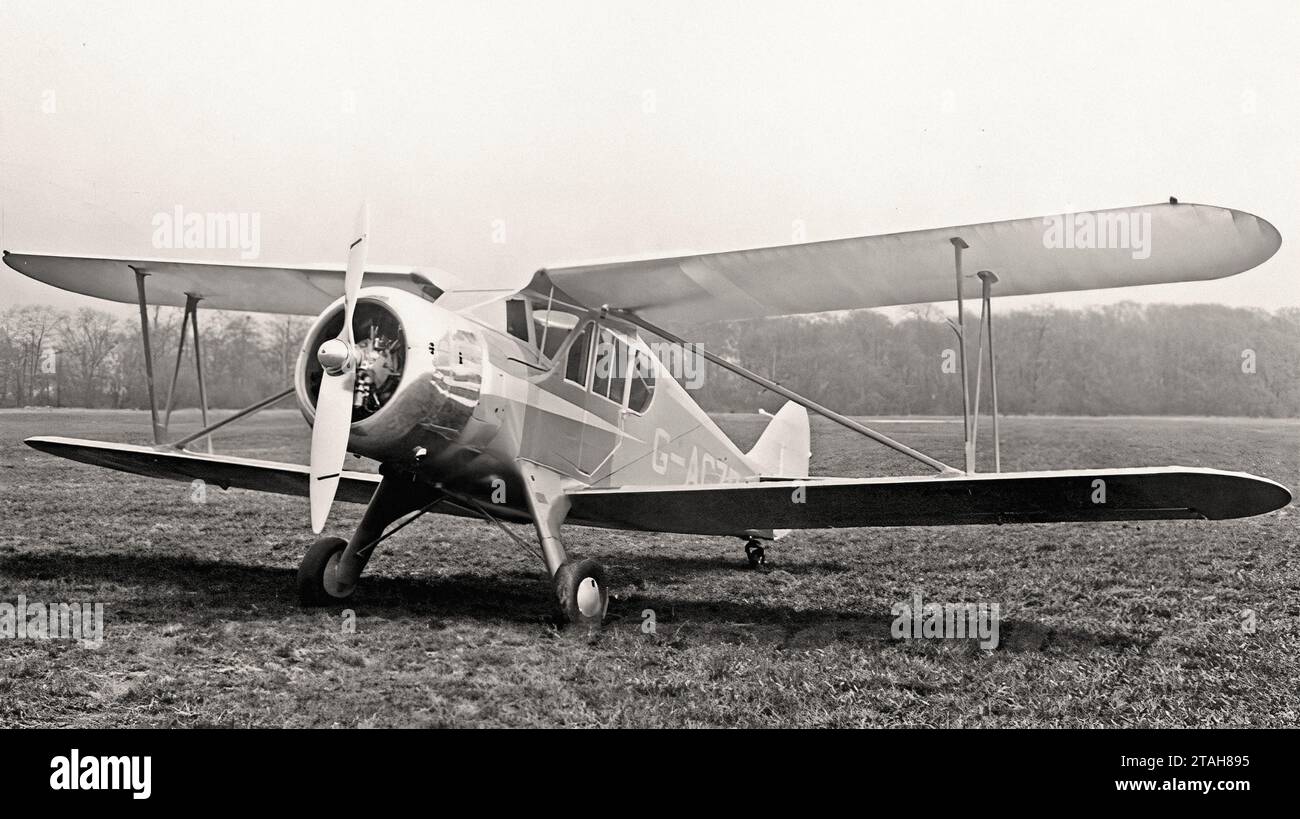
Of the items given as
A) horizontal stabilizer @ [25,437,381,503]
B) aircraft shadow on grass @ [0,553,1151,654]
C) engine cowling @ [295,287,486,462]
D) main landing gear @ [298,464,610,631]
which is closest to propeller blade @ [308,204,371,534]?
engine cowling @ [295,287,486,462]

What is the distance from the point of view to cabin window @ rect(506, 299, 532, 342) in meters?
6.99

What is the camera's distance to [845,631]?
6145 mm

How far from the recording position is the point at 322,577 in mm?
6730

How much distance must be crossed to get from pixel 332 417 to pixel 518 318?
1859 mm

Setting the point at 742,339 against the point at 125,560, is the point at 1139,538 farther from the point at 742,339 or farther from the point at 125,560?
the point at 742,339

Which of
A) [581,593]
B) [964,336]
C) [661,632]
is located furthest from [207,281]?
[964,336]

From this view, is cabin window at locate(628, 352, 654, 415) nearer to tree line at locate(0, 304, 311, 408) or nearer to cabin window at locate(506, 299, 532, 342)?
cabin window at locate(506, 299, 532, 342)

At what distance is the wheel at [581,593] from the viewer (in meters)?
6.02

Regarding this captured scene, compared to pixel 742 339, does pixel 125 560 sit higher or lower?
lower

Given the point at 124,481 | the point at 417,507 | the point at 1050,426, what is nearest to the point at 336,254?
the point at 124,481

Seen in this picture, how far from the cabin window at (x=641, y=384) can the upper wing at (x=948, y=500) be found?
122cm

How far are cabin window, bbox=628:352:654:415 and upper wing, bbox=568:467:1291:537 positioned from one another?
1.22 metres

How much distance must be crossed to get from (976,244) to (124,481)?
1533cm
